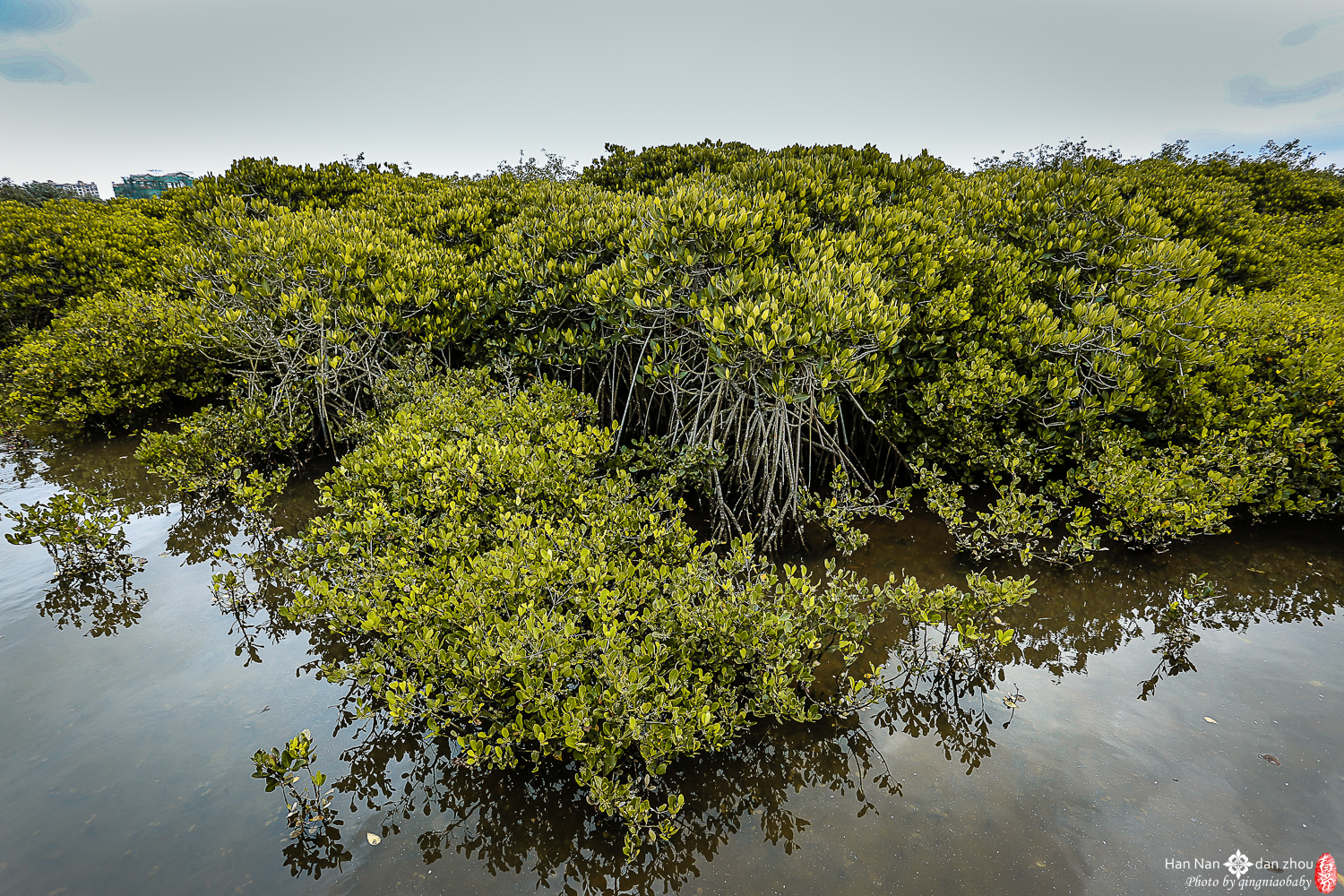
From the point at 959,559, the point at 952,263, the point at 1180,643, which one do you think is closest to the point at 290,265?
the point at 952,263

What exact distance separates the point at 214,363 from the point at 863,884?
11.0 m

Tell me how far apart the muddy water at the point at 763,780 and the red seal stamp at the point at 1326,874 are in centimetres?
6

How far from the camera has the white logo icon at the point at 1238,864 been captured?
2898mm

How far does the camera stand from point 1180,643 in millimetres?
4617

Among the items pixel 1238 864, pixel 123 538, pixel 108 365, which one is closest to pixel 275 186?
pixel 108 365

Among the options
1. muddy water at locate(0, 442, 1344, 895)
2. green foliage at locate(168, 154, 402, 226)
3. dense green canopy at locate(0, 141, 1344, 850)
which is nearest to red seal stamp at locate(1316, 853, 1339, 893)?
muddy water at locate(0, 442, 1344, 895)

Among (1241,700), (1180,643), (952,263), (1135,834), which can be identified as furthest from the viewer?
(952,263)

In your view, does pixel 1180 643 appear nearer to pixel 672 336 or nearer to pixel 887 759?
pixel 887 759

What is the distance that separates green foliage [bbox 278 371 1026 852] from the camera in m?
3.20

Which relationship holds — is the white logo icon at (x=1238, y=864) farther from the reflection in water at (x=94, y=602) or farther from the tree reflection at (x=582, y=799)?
the reflection in water at (x=94, y=602)

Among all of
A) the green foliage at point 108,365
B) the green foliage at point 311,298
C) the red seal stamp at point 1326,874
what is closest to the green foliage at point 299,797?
the green foliage at point 311,298

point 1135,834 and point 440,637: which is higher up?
point 440,637

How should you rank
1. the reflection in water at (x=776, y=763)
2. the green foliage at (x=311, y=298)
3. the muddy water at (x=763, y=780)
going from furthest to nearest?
the green foliage at (x=311, y=298) < the reflection in water at (x=776, y=763) < the muddy water at (x=763, y=780)

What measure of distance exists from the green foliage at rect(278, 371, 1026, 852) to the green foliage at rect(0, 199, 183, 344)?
32.9 ft
